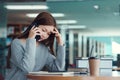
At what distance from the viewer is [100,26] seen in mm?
6426

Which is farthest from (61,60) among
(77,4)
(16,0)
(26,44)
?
(16,0)

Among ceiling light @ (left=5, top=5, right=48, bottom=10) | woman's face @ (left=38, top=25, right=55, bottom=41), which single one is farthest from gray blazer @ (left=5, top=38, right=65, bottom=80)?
ceiling light @ (left=5, top=5, right=48, bottom=10)

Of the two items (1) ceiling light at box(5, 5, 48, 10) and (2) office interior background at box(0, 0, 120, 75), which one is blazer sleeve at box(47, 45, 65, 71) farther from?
(1) ceiling light at box(5, 5, 48, 10)

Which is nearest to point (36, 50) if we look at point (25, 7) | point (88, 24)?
point (88, 24)

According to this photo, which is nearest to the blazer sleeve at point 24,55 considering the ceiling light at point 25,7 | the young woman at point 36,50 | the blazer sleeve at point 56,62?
the young woman at point 36,50

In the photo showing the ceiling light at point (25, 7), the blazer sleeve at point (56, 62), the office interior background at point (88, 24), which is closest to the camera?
the blazer sleeve at point (56, 62)

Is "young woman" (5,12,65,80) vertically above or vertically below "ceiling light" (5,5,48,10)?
below

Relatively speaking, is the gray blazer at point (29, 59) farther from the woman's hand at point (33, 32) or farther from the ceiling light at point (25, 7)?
the ceiling light at point (25, 7)

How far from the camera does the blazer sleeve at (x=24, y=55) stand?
2.07 meters

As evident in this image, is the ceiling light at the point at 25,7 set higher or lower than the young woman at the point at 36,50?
higher

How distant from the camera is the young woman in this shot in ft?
6.84

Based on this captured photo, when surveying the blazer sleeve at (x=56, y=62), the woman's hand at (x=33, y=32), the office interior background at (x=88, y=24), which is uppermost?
the office interior background at (x=88, y=24)

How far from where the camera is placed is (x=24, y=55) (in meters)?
2.09

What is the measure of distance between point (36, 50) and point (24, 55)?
0.19m
